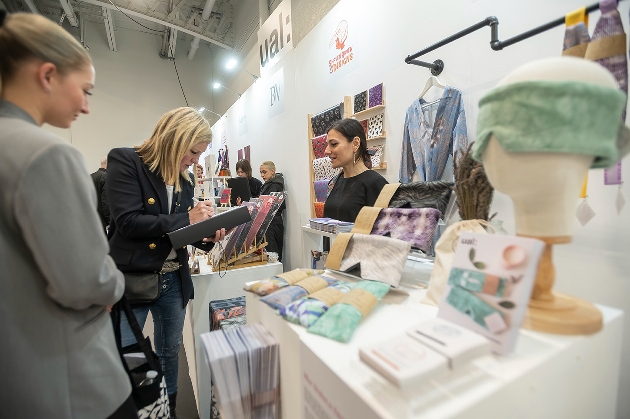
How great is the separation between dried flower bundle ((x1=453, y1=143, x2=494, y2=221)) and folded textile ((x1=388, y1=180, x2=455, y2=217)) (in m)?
0.17

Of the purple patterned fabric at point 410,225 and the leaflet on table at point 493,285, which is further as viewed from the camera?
the purple patterned fabric at point 410,225

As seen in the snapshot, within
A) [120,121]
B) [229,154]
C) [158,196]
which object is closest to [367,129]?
[158,196]

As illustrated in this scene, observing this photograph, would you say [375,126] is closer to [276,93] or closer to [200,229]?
[200,229]

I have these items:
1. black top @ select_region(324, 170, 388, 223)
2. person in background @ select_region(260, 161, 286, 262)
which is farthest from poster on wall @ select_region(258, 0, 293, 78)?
black top @ select_region(324, 170, 388, 223)

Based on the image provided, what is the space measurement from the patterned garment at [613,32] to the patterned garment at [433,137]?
2.36 ft

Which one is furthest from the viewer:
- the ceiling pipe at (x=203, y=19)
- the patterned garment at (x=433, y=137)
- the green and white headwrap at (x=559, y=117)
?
the ceiling pipe at (x=203, y=19)

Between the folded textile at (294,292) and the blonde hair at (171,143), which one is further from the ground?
the blonde hair at (171,143)

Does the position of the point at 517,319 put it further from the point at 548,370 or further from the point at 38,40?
the point at 38,40

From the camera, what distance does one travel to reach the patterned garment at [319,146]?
329 centimetres

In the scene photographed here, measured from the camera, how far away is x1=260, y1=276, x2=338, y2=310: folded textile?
2.97 ft

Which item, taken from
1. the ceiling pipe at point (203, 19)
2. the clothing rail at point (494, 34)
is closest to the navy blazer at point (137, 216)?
the clothing rail at point (494, 34)

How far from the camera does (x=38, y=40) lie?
2.40 feet

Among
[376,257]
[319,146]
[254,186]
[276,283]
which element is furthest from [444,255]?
[254,186]

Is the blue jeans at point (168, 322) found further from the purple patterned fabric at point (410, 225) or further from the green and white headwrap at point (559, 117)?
the green and white headwrap at point (559, 117)
